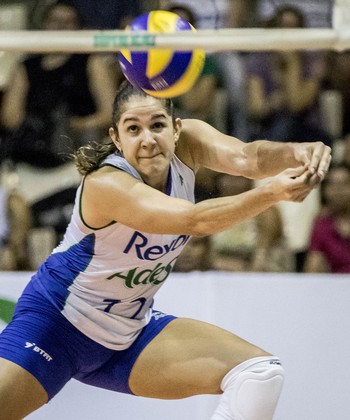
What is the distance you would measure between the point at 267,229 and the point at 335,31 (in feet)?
9.25

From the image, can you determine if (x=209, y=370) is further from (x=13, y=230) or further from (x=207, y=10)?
(x=207, y=10)

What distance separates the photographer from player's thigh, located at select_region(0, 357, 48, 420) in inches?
140

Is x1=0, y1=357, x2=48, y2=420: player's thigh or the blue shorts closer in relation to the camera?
x1=0, y1=357, x2=48, y2=420: player's thigh

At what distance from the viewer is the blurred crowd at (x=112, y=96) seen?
6098 mm

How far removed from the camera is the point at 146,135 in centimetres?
362

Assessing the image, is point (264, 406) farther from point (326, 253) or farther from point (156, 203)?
point (326, 253)

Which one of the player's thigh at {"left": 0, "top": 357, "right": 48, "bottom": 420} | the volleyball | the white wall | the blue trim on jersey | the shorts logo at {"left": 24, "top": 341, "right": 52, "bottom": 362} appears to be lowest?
the white wall

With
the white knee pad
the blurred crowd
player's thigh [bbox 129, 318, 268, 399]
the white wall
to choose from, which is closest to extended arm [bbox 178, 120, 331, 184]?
player's thigh [bbox 129, 318, 268, 399]

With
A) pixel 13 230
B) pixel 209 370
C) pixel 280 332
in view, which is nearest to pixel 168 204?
pixel 209 370

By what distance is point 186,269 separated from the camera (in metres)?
5.63

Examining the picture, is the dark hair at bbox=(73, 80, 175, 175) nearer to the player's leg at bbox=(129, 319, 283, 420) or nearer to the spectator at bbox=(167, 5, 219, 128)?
the player's leg at bbox=(129, 319, 283, 420)

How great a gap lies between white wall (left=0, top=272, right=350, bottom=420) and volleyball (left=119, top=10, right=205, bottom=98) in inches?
55.7

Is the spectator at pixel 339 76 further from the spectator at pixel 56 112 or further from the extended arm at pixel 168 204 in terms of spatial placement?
the extended arm at pixel 168 204

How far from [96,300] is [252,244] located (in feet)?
6.94
